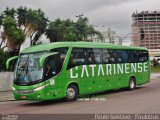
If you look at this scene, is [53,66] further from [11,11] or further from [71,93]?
[11,11]

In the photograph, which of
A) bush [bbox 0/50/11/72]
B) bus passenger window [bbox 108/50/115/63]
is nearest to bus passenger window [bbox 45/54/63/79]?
bus passenger window [bbox 108/50/115/63]

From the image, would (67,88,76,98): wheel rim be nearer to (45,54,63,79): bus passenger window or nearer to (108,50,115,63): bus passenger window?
(45,54,63,79): bus passenger window

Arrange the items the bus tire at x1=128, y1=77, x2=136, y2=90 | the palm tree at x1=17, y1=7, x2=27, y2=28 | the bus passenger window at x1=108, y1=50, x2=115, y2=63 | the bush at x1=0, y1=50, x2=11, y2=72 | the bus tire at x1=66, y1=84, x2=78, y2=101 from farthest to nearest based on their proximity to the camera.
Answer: the palm tree at x1=17, y1=7, x2=27, y2=28 < the bush at x1=0, y1=50, x2=11, y2=72 < the bus tire at x1=128, y1=77, x2=136, y2=90 < the bus passenger window at x1=108, y1=50, x2=115, y2=63 < the bus tire at x1=66, y1=84, x2=78, y2=101

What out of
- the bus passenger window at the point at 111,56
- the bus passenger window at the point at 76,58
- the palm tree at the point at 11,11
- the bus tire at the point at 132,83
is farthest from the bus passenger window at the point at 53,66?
the palm tree at the point at 11,11

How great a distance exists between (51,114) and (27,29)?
146 ft

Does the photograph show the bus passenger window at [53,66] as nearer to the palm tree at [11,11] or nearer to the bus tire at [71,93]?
the bus tire at [71,93]

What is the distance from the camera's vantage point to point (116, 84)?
81.5ft

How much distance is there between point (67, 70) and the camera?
2008 centimetres

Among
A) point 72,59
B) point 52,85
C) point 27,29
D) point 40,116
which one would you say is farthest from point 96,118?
point 27,29

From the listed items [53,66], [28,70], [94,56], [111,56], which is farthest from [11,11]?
[28,70]

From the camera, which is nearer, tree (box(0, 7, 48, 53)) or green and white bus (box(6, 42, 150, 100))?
green and white bus (box(6, 42, 150, 100))

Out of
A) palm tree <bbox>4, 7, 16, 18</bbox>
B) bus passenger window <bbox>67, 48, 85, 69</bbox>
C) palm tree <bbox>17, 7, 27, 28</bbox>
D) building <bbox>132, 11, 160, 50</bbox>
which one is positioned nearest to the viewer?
bus passenger window <bbox>67, 48, 85, 69</bbox>

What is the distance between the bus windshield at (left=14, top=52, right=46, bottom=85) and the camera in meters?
18.6

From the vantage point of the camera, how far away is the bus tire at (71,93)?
66.1ft
